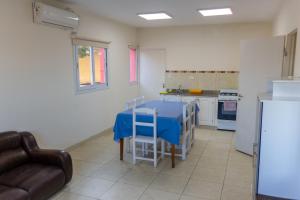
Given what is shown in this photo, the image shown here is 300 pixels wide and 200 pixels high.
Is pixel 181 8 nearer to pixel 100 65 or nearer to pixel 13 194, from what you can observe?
pixel 100 65

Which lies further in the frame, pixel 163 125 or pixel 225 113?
pixel 225 113

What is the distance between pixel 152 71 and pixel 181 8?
277 cm

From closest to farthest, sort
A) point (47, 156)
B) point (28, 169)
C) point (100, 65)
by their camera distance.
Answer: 1. point (28, 169)
2. point (47, 156)
3. point (100, 65)

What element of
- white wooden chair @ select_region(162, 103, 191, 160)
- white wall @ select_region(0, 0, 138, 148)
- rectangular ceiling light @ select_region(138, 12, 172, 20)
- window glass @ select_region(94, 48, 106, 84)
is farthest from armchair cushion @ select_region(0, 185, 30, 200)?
rectangular ceiling light @ select_region(138, 12, 172, 20)

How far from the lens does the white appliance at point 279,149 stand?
5.27 feet

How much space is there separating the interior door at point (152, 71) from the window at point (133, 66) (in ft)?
0.59

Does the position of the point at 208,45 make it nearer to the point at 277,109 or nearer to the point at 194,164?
the point at 194,164

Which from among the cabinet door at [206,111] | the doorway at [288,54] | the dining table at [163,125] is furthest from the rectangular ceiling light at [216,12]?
the cabinet door at [206,111]

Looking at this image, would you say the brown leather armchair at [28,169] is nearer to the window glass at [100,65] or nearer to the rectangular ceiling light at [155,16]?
the window glass at [100,65]

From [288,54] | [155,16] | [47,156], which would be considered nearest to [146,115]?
[47,156]

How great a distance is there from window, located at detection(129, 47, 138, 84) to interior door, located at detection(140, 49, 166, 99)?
18cm

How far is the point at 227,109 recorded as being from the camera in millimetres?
5594

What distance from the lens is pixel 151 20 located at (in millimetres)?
5445

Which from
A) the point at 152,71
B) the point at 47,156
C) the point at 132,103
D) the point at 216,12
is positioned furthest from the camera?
the point at 152,71
